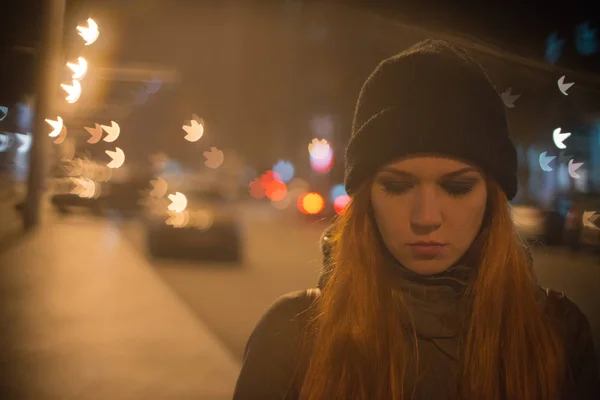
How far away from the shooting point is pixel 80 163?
11.3 ft

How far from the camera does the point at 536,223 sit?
5.07 metres

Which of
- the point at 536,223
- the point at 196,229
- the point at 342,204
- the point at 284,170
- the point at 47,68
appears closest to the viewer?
the point at 342,204

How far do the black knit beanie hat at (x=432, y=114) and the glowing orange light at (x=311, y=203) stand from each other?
19865 mm

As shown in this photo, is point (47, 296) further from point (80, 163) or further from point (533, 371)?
point (533, 371)

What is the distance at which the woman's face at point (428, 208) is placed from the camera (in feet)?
5.33

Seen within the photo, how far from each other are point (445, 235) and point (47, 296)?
6.87 meters

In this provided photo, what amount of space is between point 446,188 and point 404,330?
409mm

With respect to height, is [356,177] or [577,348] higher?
[356,177]

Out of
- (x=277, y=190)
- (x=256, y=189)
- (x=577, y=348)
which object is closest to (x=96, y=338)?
(x=577, y=348)

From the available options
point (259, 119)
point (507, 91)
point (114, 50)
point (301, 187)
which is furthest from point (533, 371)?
point (301, 187)

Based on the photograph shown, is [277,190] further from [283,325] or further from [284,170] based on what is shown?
[283,325]

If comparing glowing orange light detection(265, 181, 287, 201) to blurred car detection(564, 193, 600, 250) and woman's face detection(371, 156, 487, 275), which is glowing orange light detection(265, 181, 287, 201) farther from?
woman's face detection(371, 156, 487, 275)

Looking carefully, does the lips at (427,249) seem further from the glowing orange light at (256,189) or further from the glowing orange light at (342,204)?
the glowing orange light at (256,189)

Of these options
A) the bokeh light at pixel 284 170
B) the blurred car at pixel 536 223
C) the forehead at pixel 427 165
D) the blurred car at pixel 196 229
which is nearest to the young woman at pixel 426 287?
the forehead at pixel 427 165
